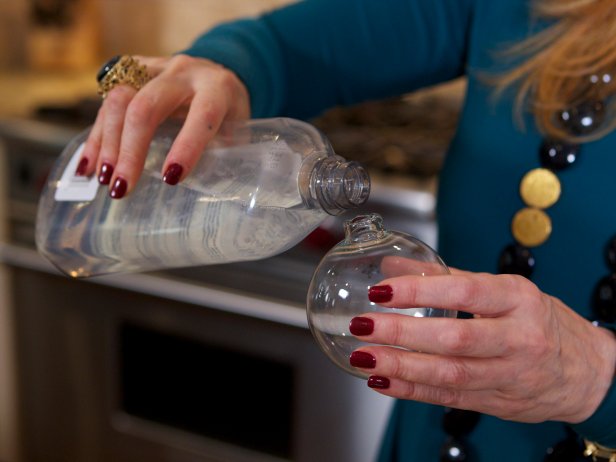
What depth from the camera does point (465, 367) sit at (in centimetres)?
47

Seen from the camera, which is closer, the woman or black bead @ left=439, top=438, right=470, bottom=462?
the woman

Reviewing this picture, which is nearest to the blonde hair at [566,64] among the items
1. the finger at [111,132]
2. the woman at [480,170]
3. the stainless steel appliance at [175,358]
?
the woman at [480,170]

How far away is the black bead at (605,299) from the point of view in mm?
687

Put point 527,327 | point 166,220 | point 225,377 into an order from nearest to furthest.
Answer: point 527,327
point 166,220
point 225,377

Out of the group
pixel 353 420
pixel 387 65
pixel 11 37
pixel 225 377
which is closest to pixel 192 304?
pixel 225 377

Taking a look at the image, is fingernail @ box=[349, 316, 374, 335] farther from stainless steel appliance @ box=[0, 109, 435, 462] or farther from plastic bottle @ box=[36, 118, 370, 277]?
stainless steel appliance @ box=[0, 109, 435, 462]

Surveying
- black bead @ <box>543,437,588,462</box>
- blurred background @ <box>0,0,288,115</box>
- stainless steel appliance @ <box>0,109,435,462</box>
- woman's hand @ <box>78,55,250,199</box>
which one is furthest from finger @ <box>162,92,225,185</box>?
blurred background @ <box>0,0,288,115</box>

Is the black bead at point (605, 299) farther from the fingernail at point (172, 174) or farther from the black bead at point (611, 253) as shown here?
the fingernail at point (172, 174)

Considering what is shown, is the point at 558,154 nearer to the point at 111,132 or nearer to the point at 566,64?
the point at 566,64

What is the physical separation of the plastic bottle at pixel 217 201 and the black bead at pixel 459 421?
29cm

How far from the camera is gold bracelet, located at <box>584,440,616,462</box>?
2.18 ft

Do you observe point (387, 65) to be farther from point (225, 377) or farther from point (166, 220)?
point (225, 377)

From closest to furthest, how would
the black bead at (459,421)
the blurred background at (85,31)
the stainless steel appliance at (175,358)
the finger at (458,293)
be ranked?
1. the finger at (458,293)
2. the black bead at (459,421)
3. the stainless steel appliance at (175,358)
4. the blurred background at (85,31)

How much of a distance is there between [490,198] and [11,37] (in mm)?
1691
